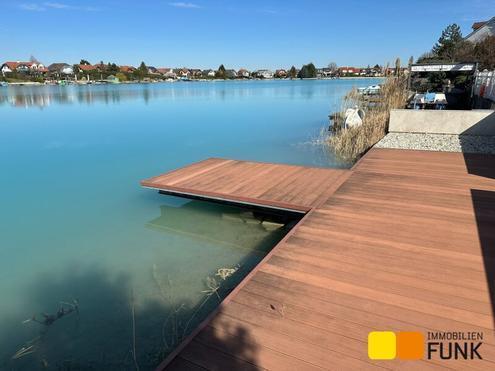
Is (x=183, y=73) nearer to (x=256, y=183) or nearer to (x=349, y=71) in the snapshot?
(x=349, y=71)

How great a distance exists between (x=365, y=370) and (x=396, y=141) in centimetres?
667

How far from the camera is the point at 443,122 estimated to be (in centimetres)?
809

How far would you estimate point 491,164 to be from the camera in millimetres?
5293

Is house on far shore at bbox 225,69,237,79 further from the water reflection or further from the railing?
the railing

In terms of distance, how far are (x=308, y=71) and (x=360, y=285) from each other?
95024 millimetres

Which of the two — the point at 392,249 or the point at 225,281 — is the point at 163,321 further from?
the point at 392,249

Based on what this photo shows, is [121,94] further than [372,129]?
Yes

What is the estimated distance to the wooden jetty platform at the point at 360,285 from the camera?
1.81m

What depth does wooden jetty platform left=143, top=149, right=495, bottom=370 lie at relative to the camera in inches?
71.2

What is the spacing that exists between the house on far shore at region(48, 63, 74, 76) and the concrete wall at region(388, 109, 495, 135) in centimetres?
8106

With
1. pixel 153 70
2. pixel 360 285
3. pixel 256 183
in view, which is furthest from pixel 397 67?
pixel 153 70

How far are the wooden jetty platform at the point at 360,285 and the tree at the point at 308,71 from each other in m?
92.2

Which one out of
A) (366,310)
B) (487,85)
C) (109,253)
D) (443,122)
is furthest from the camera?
(487,85)

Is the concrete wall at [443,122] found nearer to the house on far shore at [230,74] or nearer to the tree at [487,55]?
the tree at [487,55]
